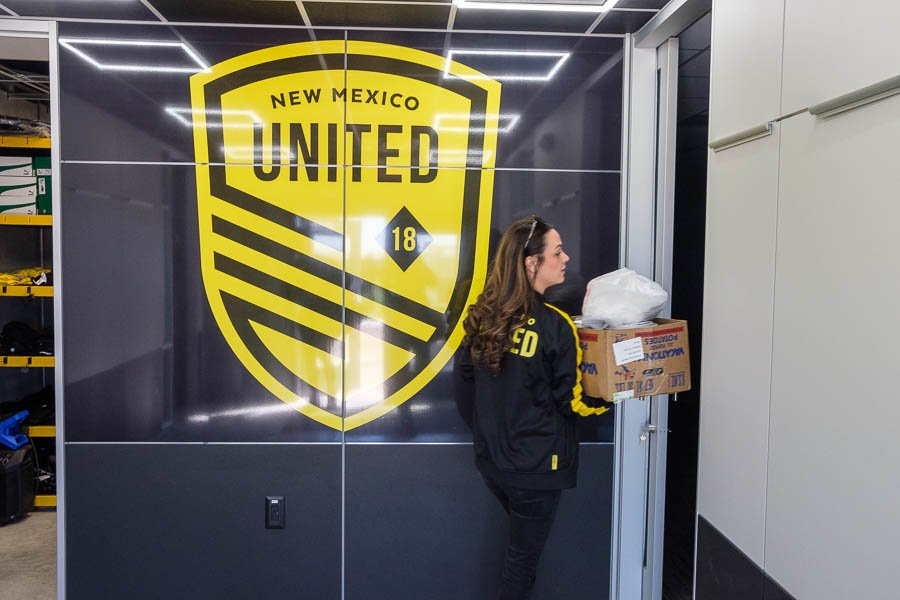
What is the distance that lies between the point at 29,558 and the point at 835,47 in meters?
4.37

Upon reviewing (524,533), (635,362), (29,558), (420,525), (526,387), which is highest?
Answer: (635,362)

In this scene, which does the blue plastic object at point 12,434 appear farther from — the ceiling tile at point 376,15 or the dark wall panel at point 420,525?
the ceiling tile at point 376,15

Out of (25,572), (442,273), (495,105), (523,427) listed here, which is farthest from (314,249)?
(25,572)

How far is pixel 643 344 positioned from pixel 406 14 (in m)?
1.62

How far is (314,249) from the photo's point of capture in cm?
274

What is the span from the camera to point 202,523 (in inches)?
109

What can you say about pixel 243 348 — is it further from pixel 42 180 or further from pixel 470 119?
pixel 42 180

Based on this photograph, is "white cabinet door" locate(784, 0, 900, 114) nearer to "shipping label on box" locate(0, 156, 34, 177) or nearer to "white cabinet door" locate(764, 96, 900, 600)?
"white cabinet door" locate(764, 96, 900, 600)

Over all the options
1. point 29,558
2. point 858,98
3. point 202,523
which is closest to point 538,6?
point 858,98

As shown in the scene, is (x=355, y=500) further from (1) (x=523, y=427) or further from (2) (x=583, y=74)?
(2) (x=583, y=74)

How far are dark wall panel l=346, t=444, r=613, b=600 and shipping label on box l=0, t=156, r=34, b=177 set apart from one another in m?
3.26

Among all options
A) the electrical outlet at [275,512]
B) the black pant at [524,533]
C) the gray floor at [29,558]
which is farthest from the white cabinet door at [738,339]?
the gray floor at [29,558]

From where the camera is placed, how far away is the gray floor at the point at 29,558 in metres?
3.12

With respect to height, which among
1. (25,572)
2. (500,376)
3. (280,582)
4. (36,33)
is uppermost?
(36,33)
